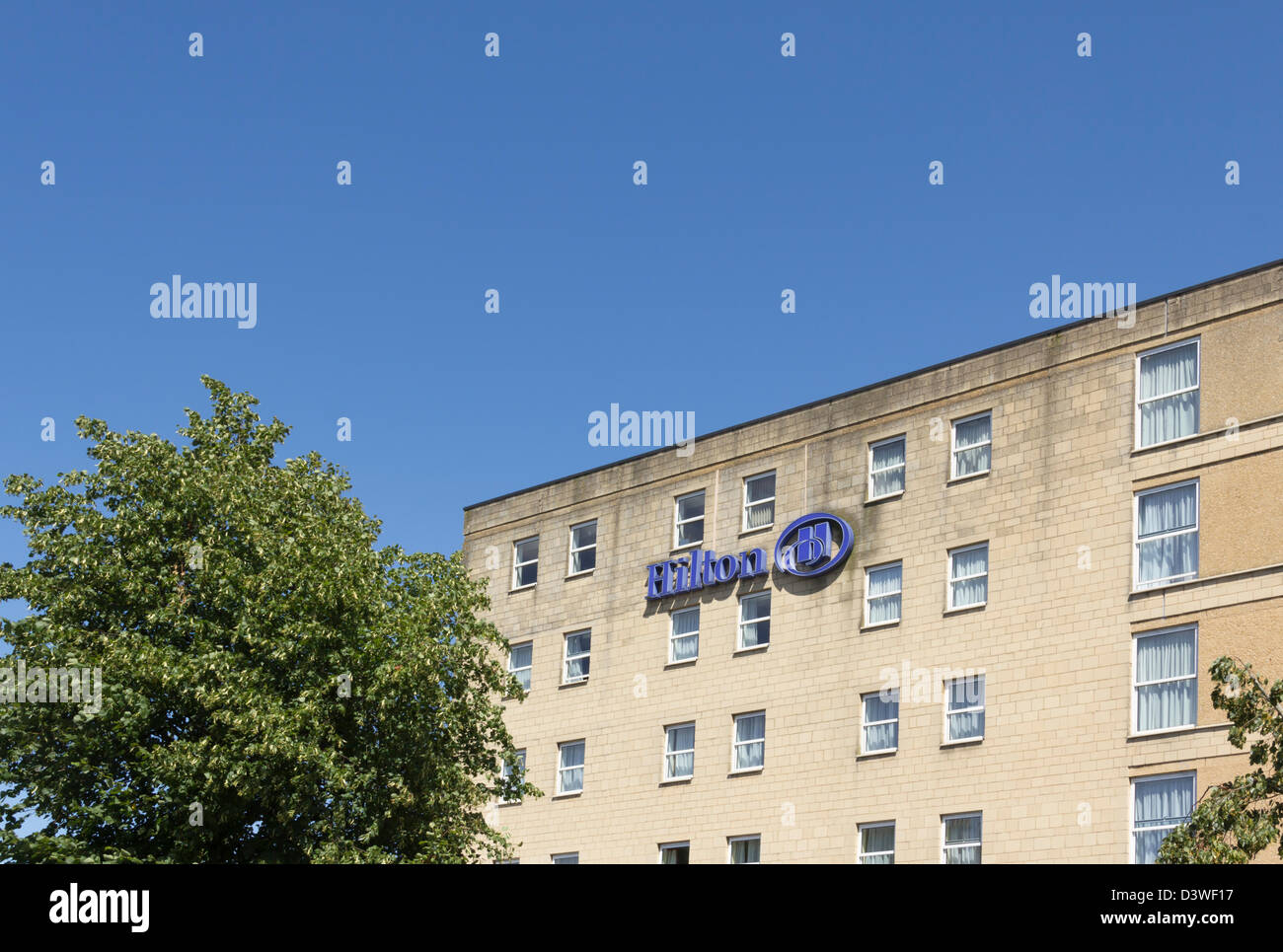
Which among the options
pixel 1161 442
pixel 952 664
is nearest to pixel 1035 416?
pixel 1161 442

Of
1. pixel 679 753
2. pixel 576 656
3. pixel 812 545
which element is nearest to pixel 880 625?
pixel 812 545

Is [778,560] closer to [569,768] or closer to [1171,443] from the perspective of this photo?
[569,768]

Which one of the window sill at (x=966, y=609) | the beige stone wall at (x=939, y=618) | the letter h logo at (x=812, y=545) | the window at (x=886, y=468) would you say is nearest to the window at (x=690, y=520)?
the beige stone wall at (x=939, y=618)

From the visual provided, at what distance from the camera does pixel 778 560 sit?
1795 inches

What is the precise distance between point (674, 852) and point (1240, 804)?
22.7 meters

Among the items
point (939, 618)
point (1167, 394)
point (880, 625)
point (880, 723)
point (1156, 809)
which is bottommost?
point (1156, 809)

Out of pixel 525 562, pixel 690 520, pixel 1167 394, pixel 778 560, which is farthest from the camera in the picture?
pixel 525 562

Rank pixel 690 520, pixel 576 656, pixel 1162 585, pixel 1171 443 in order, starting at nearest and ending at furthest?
pixel 1162 585, pixel 1171 443, pixel 690 520, pixel 576 656

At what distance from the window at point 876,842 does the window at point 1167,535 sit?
9.17 m

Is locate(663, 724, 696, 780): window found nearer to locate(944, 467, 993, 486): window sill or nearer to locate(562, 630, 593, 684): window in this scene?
locate(562, 630, 593, 684): window

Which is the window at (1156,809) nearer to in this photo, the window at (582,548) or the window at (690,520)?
the window at (690,520)

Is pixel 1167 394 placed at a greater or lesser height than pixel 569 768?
greater

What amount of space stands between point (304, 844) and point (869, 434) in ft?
63.9

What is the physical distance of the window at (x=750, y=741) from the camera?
44.6 metres
